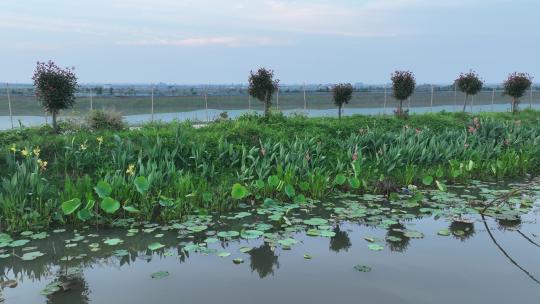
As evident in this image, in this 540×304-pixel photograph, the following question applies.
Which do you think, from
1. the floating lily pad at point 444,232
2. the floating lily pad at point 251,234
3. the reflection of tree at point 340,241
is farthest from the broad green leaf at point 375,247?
the floating lily pad at point 251,234

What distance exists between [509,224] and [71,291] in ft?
16.7

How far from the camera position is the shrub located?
11047 mm

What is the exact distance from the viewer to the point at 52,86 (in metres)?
10.2

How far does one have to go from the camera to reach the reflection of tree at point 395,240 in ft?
16.6

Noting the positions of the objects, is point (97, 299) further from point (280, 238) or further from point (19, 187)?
point (19, 187)

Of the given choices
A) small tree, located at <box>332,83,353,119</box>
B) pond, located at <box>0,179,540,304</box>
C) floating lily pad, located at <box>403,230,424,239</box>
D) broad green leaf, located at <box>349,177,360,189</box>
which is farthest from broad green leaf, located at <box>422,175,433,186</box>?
small tree, located at <box>332,83,353,119</box>

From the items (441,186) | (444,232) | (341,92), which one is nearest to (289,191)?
(444,232)

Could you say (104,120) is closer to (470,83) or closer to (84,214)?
(84,214)

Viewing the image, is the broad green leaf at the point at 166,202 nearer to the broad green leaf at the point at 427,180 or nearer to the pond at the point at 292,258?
the pond at the point at 292,258

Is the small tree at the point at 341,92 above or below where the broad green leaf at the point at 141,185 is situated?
above

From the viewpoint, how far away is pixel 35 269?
4.43m

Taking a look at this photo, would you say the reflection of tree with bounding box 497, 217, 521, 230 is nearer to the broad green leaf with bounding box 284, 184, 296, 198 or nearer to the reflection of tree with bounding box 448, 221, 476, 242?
the reflection of tree with bounding box 448, 221, 476, 242

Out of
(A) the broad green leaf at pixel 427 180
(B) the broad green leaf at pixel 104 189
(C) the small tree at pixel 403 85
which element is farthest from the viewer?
(C) the small tree at pixel 403 85

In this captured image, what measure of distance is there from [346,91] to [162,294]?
1179 centimetres
